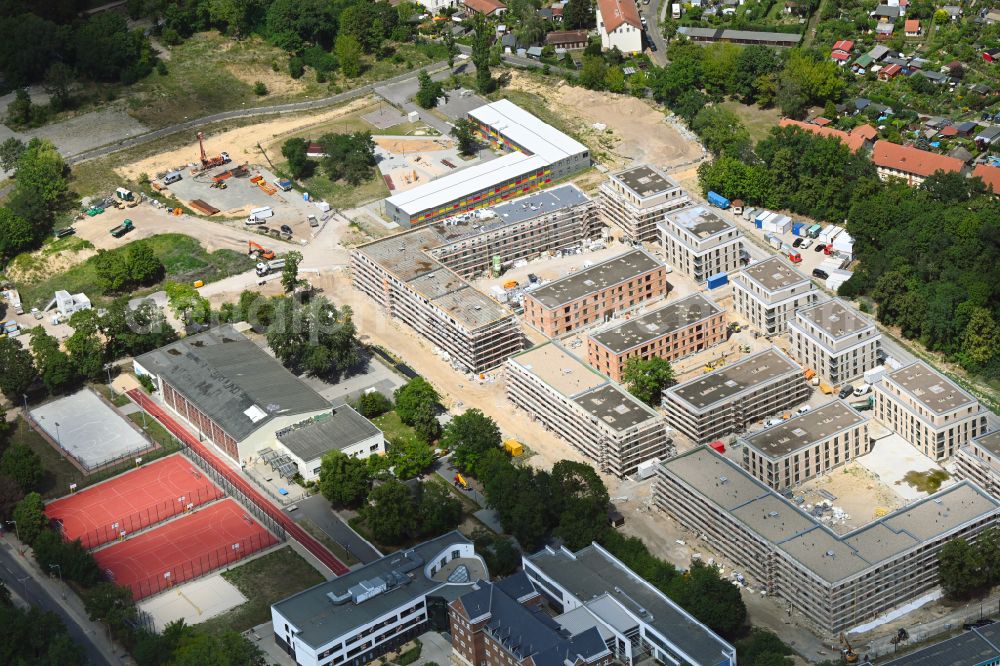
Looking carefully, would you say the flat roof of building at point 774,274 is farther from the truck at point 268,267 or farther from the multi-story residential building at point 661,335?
the truck at point 268,267

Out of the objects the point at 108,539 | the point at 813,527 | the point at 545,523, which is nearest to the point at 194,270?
the point at 108,539

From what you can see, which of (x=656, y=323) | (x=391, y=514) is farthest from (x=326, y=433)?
(x=656, y=323)

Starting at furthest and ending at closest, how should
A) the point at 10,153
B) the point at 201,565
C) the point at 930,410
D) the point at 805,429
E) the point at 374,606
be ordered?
the point at 10,153
the point at 930,410
the point at 805,429
the point at 201,565
the point at 374,606

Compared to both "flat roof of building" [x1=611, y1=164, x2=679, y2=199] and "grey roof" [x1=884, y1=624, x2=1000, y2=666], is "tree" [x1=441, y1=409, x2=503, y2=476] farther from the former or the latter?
"flat roof of building" [x1=611, y1=164, x2=679, y2=199]

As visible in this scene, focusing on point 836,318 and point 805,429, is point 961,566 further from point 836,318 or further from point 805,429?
point 836,318

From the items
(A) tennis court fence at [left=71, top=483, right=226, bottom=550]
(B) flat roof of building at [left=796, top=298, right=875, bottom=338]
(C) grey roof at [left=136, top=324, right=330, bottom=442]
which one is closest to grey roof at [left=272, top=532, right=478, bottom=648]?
(A) tennis court fence at [left=71, top=483, right=226, bottom=550]

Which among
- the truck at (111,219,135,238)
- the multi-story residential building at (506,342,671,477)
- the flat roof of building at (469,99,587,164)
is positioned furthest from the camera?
the flat roof of building at (469,99,587,164)

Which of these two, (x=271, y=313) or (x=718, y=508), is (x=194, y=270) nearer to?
(x=271, y=313)
